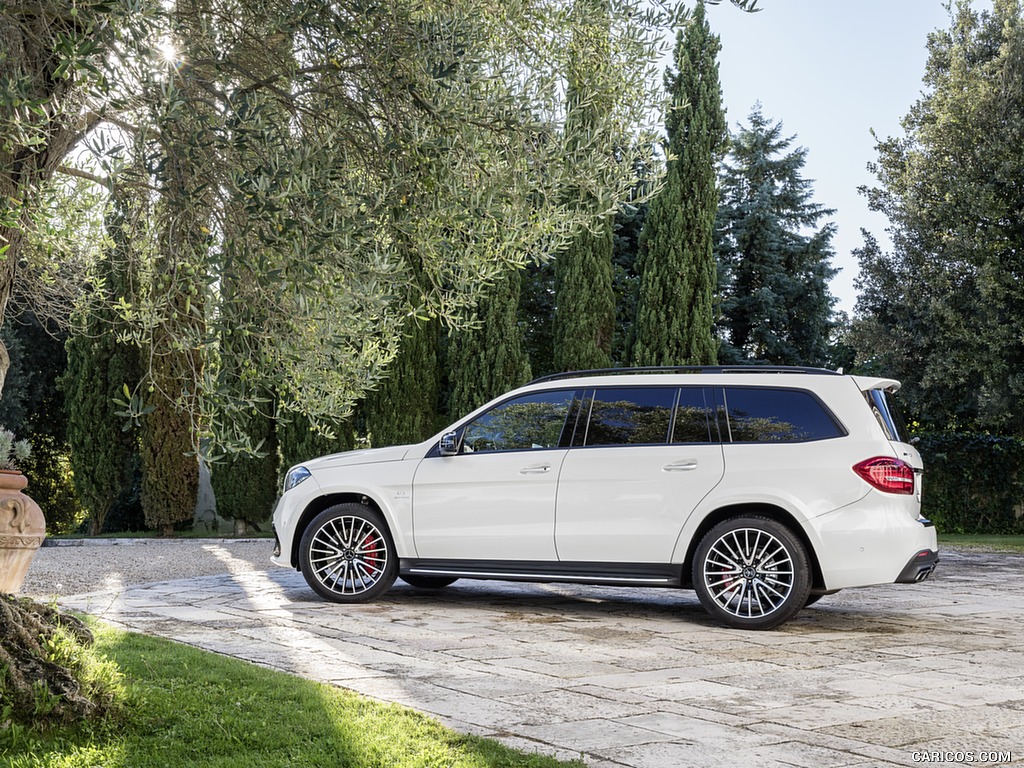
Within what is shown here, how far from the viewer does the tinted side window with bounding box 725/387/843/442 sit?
8.13 m

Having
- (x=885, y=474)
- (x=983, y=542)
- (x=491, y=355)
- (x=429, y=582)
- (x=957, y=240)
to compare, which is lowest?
(x=983, y=542)

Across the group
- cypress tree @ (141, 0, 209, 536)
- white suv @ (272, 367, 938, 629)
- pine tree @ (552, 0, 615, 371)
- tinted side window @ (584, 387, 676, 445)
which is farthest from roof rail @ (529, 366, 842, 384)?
pine tree @ (552, 0, 615, 371)

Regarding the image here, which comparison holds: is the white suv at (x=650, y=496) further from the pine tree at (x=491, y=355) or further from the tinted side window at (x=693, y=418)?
the pine tree at (x=491, y=355)

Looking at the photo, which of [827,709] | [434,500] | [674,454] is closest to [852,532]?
[674,454]

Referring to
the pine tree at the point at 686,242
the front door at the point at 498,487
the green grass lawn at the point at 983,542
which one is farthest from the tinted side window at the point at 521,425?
the green grass lawn at the point at 983,542

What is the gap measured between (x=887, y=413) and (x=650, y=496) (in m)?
1.99

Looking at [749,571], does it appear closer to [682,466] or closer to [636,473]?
[682,466]

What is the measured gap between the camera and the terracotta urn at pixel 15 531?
27.6 ft

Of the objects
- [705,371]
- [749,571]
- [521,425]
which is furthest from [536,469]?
[749,571]

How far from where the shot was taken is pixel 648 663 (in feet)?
21.7

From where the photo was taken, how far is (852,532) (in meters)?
7.80

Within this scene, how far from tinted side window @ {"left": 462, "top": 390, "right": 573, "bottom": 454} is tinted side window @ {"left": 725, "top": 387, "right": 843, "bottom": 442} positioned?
143 centimetres

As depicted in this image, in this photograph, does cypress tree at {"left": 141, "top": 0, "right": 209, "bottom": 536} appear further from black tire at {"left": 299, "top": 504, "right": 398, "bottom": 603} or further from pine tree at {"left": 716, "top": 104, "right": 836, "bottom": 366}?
pine tree at {"left": 716, "top": 104, "right": 836, "bottom": 366}

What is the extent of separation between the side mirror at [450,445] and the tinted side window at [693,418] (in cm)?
188
